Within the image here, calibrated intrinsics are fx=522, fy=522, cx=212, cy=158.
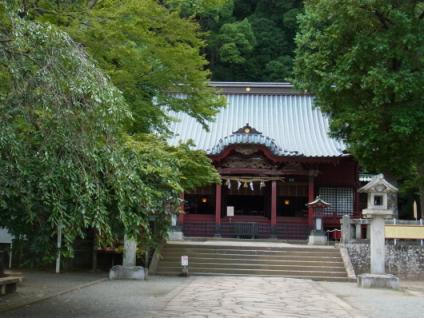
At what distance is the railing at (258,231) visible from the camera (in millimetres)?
24219

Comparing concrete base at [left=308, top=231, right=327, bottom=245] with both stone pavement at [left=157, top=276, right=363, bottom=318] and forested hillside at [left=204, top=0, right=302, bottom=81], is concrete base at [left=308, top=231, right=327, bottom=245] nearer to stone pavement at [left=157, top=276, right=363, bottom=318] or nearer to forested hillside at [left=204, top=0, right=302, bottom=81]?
stone pavement at [left=157, top=276, right=363, bottom=318]

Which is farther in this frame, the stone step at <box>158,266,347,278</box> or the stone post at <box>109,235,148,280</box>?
the stone step at <box>158,266,347,278</box>

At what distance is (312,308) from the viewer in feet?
32.9

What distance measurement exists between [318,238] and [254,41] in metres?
24.7

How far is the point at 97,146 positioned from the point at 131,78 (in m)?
5.07

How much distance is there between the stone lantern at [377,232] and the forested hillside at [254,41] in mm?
26367

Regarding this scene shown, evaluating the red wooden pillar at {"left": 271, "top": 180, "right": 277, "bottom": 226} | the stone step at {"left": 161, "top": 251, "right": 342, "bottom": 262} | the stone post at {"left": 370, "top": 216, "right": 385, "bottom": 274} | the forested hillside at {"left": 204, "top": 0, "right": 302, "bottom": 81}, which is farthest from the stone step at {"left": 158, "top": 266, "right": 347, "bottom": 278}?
Answer: the forested hillside at {"left": 204, "top": 0, "right": 302, "bottom": 81}

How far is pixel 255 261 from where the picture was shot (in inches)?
714

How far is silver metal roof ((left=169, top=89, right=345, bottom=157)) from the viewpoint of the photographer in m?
24.2

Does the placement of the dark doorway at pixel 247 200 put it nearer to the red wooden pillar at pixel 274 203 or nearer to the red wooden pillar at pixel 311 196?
the red wooden pillar at pixel 274 203

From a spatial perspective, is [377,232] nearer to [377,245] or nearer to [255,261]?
[377,245]

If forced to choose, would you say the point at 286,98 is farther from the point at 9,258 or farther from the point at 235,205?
the point at 9,258

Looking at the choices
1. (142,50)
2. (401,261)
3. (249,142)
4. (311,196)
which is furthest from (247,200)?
(142,50)

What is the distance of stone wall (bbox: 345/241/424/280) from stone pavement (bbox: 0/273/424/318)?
2360mm
